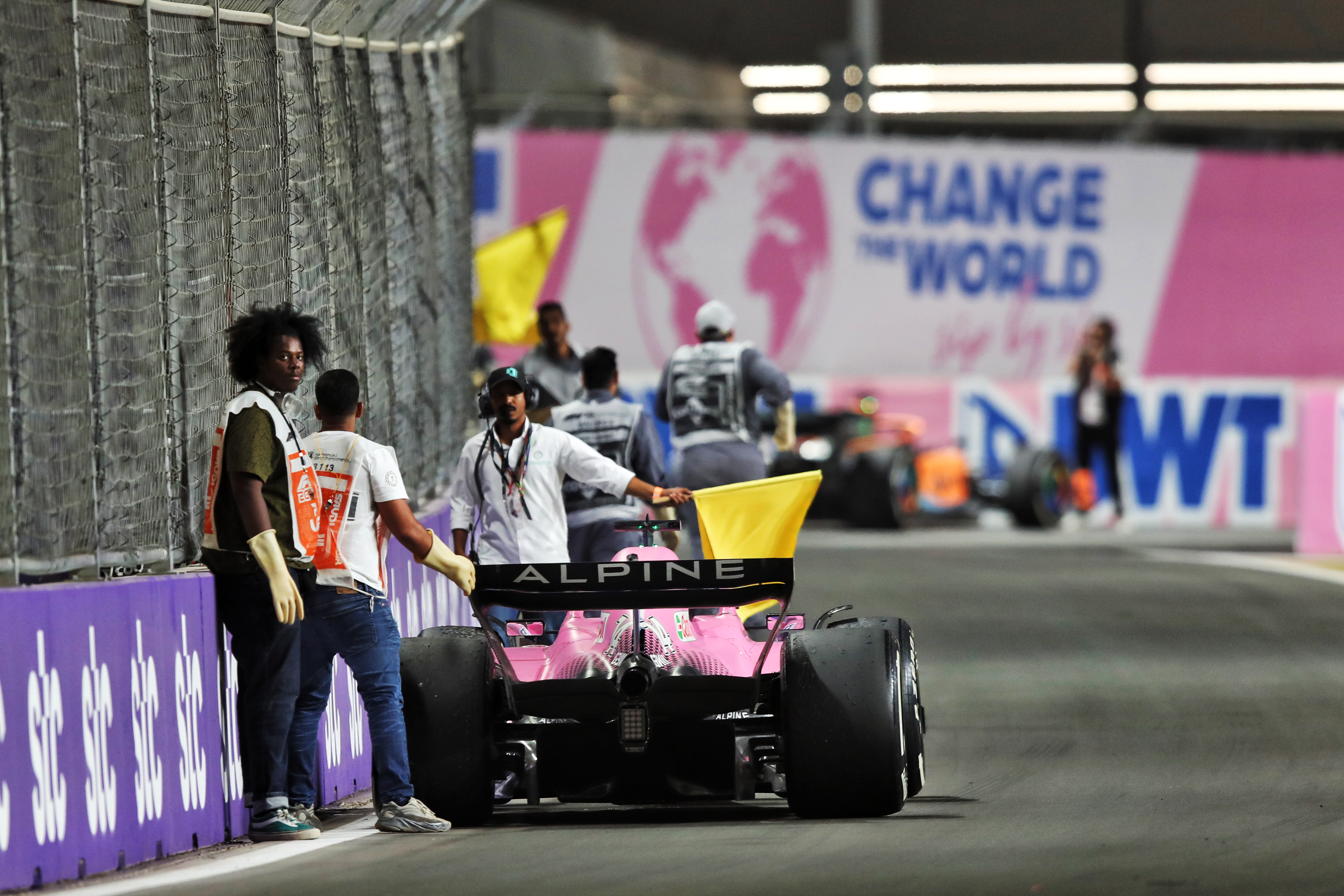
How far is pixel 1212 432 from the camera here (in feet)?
81.5

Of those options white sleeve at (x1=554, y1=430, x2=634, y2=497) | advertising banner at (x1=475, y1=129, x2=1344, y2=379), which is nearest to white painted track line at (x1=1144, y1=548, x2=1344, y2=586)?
advertising banner at (x1=475, y1=129, x2=1344, y2=379)

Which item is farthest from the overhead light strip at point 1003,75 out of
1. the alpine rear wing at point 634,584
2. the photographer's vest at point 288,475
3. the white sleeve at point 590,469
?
the photographer's vest at point 288,475

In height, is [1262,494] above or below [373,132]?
below

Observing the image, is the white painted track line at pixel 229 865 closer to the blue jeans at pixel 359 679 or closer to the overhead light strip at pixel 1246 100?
the blue jeans at pixel 359 679

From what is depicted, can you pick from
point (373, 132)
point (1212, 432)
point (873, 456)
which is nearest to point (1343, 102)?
point (1212, 432)

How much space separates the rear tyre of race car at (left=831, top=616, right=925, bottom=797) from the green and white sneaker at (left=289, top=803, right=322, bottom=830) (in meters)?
1.91

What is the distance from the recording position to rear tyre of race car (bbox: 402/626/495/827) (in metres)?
8.30

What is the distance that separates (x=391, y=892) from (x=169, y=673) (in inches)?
55.6

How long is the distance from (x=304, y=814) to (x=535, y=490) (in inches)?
77.0

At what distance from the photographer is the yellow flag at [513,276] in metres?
17.9

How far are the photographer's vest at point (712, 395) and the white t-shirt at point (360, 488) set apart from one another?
4703 mm

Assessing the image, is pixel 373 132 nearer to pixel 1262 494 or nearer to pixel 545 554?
pixel 545 554

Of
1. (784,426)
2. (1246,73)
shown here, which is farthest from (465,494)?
(1246,73)

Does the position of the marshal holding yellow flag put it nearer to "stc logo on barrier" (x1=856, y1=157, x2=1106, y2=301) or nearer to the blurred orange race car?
the blurred orange race car
